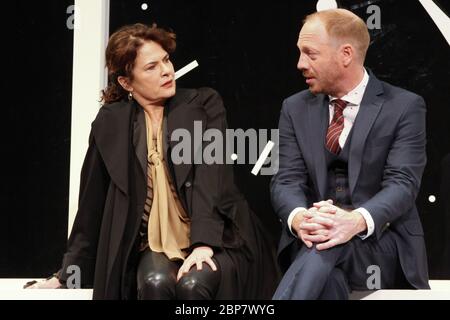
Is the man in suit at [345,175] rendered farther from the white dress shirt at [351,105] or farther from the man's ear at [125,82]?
the man's ear at [125,82]

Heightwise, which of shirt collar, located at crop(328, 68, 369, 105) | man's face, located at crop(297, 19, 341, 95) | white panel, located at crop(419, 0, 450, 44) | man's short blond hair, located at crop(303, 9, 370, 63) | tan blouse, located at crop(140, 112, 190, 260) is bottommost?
tan blouse, located at crop(140, 112, 190, 260)

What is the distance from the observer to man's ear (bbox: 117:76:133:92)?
3.44 m

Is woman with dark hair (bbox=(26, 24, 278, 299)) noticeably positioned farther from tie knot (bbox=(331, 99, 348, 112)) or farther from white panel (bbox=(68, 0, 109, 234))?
tie knot (bbox=(331, 99, 348, 112))

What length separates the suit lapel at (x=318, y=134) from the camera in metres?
3.22

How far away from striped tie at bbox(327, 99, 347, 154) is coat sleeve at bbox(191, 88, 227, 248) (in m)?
0.43

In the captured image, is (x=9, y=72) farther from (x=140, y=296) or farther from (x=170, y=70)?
(x=140, y=296)

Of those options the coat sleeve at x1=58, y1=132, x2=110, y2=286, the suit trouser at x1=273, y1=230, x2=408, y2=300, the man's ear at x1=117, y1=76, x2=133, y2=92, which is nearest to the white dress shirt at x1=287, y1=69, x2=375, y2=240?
the suit trouser at x1=273, y1=230, x2=408, y2=300

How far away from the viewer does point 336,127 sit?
3.28 metres

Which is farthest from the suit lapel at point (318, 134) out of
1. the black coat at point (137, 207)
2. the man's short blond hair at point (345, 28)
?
the black coat at point (137, 207)

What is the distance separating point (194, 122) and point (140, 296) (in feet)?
2.38

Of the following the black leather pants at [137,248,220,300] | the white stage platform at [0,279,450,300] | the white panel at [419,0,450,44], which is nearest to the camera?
the black leather pants at [137,248,220,300]

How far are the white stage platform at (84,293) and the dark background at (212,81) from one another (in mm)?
267

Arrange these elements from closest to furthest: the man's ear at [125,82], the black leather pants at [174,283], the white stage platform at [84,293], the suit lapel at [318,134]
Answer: the black leather pants at [174,283] < the white stage platform at [84,293] < the suit lapel at [318,134] < the man's ear at [125,82]
